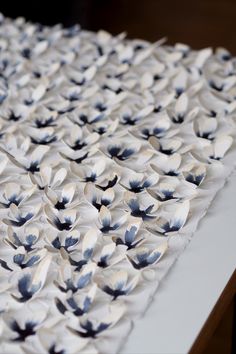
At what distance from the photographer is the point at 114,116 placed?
4.24 feet

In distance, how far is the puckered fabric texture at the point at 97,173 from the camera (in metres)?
0.81

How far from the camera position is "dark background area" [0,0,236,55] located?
2.92 meters

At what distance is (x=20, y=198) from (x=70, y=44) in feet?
2.37

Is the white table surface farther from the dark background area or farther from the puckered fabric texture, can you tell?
the dark background area

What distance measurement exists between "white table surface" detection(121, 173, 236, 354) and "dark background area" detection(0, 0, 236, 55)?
191cm

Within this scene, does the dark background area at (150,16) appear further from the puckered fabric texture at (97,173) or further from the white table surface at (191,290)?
the white table surface at (191,290)

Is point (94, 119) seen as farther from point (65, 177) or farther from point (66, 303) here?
point (66, 303)

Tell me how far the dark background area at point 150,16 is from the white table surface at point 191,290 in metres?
1.91

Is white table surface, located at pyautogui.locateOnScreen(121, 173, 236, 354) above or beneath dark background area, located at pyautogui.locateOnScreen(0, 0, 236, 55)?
beneath

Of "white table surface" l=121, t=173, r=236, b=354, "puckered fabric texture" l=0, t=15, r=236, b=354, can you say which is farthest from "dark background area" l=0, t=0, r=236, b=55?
"white table surface" l=121, t=173, r=236, b=354

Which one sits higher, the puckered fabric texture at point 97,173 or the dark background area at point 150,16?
the dark background area at point 150,16

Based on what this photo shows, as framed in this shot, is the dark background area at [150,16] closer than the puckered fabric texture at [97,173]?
No

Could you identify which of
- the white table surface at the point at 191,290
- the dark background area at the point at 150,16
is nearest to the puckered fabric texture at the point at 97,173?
the white table surface at the point at 191,290

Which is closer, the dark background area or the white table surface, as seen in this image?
the white table surface
